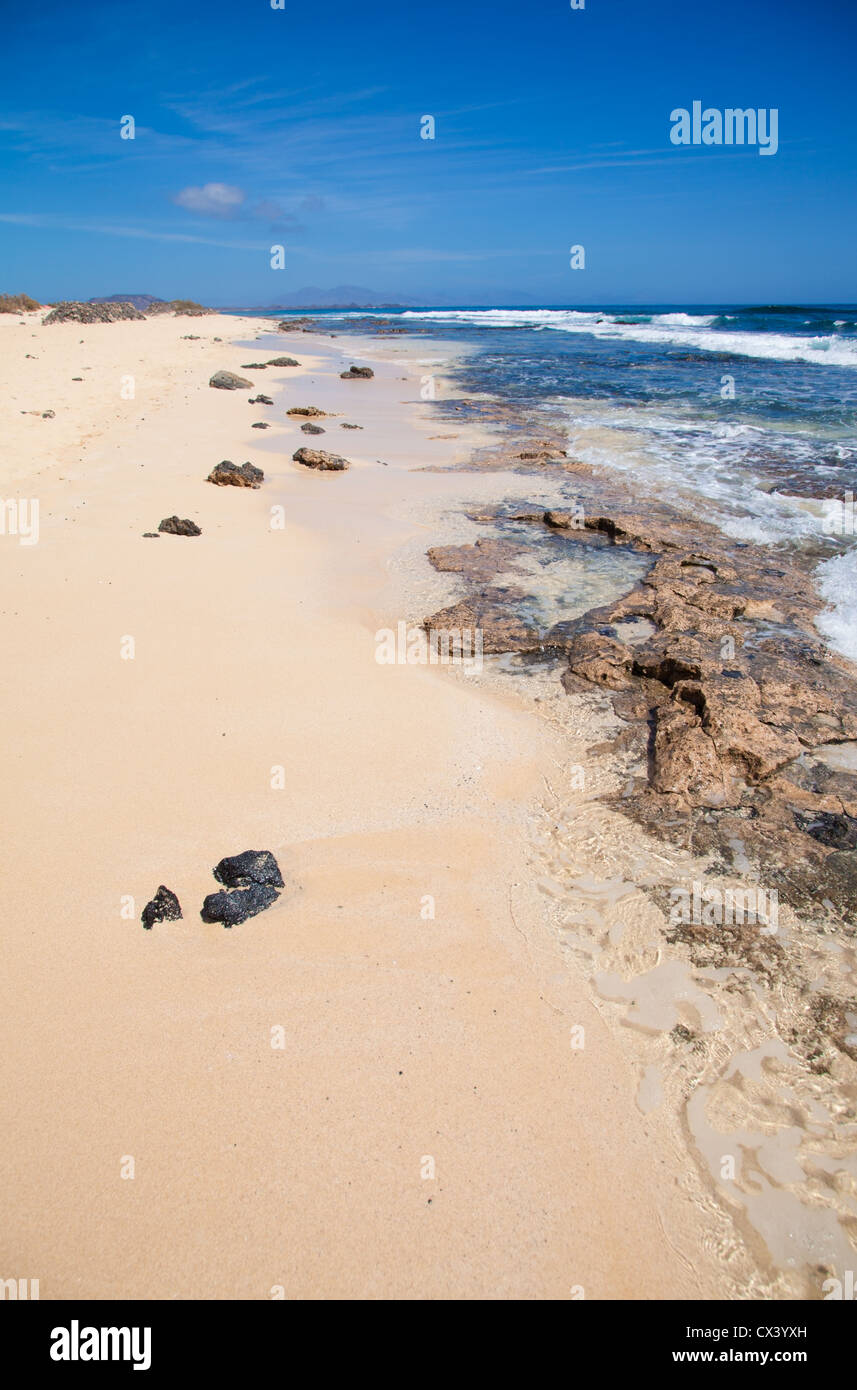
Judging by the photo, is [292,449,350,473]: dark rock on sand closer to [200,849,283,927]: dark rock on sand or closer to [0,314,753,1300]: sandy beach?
[0,314,753,1300]: sandy beach

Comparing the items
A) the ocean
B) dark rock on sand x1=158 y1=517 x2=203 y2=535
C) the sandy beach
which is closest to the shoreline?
the sandy beach

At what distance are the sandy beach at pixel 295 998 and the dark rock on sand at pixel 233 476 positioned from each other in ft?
12.3

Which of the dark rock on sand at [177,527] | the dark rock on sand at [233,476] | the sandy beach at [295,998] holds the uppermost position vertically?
the dark rock on sand at [233,476]

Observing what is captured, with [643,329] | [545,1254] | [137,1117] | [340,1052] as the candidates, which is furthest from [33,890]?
[643,329]

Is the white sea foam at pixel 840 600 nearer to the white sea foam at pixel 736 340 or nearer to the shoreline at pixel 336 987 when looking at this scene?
the shoreline at pixel 336 987

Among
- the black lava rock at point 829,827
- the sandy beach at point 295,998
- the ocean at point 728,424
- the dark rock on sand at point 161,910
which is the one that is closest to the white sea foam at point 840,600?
the ocean at point 728,424

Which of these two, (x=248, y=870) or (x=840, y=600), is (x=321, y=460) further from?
(x=248, y=870)

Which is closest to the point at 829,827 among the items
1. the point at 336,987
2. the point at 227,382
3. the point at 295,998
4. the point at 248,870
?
the point at 336,987

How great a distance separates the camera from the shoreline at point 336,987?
2135 mm

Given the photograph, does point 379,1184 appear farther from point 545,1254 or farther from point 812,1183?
point 812,1183

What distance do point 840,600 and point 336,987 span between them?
642 cm

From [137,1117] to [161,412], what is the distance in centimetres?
1406

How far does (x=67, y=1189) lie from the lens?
220 cm
